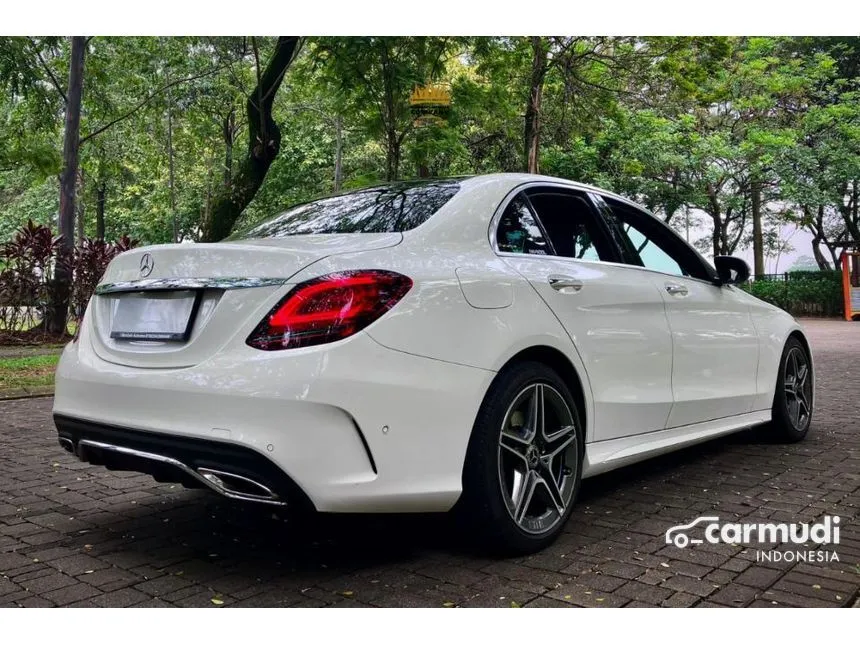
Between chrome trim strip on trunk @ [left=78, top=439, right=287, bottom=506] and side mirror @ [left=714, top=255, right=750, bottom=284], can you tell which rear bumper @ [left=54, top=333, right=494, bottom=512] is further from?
side mirror @ [left=714, top=255, right=750, bottom=284]

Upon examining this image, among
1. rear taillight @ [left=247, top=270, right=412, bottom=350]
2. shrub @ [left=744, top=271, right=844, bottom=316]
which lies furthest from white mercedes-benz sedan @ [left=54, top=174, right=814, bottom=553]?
shrub @ [left=744, top=271, right=844, bottom=316]

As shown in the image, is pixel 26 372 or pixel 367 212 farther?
pixel 26 372

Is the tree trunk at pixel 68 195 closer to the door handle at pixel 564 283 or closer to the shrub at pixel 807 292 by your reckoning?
the door handle at pixel 564 283

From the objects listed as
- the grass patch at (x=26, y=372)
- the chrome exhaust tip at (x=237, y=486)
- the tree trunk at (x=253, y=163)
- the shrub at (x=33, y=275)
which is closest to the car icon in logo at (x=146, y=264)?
the chrome exhaust tip at (x=237, y=486)

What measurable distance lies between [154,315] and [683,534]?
235cm

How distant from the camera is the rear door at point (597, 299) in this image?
143 inches

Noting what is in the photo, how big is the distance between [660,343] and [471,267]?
1402 mm

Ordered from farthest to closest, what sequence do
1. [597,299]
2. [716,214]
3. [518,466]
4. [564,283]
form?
[716,214] < [597,299] < [564,283] < [518,466]

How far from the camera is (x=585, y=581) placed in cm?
304

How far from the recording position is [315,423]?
2742 millimetres

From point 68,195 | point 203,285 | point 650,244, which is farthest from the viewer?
point 68,195

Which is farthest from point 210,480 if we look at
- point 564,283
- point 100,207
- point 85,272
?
point 100,207

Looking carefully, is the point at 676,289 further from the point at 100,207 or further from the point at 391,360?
the point at 100,207

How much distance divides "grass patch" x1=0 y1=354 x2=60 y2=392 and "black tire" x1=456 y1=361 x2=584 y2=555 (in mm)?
6340
